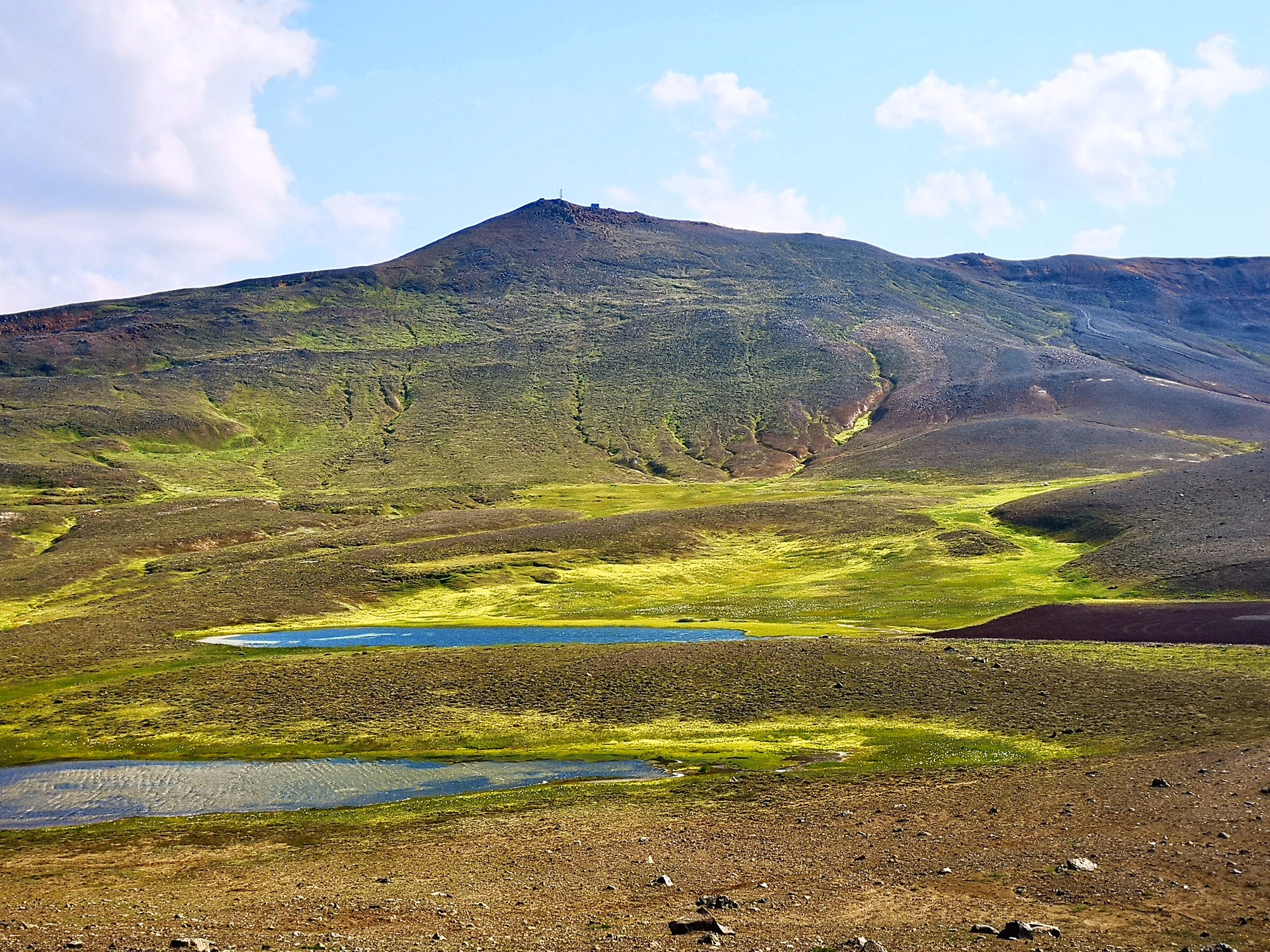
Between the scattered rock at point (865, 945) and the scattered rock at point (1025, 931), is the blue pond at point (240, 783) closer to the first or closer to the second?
the scattered rock at point (865, 945)

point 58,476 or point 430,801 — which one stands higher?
point 58,476

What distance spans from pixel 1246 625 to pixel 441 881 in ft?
202

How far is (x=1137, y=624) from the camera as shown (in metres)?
72.7

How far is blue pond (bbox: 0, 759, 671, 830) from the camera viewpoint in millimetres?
42938

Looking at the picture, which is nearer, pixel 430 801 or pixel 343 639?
pixel 430 801

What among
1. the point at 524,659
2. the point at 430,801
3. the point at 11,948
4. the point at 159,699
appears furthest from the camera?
the point at 524,659

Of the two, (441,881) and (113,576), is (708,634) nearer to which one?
(441,881)

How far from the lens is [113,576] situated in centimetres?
11269

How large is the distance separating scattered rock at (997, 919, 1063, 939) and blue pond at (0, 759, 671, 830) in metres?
22.7

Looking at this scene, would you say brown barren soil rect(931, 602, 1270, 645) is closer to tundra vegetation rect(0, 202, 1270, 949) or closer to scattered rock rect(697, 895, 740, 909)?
tundra vegetation rect(0, 202, 1270, 949)

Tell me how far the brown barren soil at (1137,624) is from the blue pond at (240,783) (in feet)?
126

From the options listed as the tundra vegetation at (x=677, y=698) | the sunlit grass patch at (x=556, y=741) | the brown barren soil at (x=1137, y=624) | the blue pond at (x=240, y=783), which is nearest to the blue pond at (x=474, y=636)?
the tundra vegetation at (x=677, y=698)

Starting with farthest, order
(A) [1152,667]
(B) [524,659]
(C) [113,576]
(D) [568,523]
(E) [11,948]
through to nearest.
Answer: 1. (D) [568,523]
2. (C) [113,576]
3. (B) [524,659]
4. (A) [1152,667]
5. (E) [11,948]

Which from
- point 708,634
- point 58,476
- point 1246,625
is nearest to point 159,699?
point 708,634
